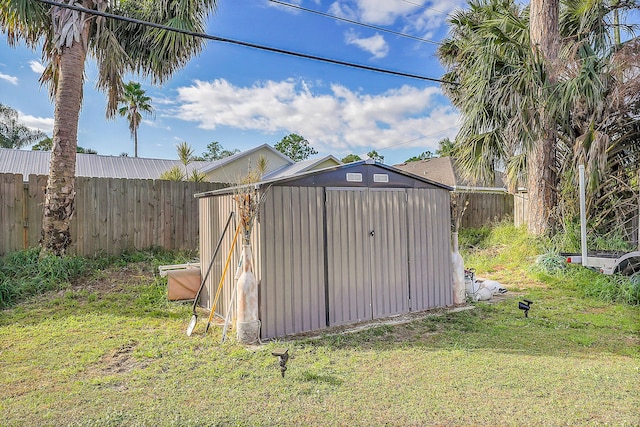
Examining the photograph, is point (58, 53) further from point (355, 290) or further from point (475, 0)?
point (475, 0)

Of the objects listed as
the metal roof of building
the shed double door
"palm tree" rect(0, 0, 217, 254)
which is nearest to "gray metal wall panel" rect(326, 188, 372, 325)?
the shed double door

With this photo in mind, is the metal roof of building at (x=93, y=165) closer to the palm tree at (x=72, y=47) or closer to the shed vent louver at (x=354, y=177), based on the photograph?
the palm tree at (x=72, y=47)

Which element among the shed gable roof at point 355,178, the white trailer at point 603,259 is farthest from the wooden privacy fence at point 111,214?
the white trailer at point 603,259

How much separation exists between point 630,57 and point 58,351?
33.0 feet

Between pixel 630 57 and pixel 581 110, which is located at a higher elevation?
pixel 630 57

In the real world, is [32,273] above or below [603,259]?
below

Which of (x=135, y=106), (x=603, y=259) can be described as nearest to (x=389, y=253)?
(x=603, y=259)

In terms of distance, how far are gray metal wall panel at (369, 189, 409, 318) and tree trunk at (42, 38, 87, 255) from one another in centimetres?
531

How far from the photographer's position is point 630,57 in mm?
6918

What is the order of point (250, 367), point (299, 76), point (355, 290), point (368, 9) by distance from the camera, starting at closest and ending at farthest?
point (250, 367) < point (355, 290) < point (368, 9) < point (299, 76)

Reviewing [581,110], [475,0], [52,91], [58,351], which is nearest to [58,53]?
[52,91]

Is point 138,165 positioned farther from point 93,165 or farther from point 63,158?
point 63,158

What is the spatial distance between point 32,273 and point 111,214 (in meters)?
1.68

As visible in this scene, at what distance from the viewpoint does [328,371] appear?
3234mm
